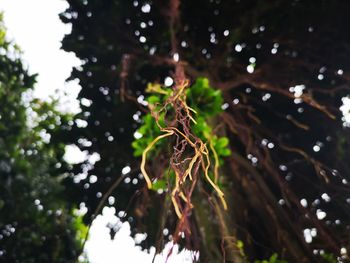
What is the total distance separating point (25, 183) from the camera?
536 cm

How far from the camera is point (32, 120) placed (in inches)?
215

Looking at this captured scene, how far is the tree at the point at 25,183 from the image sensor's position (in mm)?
4984

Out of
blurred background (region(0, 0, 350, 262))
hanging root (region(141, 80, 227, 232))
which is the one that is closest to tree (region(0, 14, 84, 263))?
blurred background (region(0, 0, 350, 262))

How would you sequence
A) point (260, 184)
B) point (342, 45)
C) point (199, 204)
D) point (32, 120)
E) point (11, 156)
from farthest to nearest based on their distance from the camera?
point (32, 120) → point (11, 156) → point (342, 45) → point (260, 184) → point (199, 204)

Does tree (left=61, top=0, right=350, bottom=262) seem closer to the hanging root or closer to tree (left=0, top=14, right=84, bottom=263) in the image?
tree (left=0, top=14, right=84, bottom=263)

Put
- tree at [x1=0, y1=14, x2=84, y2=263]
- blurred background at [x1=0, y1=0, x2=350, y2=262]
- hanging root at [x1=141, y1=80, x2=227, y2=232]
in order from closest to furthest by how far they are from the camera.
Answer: hanging root at [x1=141, y1=80, x2=227, y2=232], blurred background at [x1=0, y1=0, x2=350, y2=262], tree at [x1=0, y1=14, x2=84, y2=263]

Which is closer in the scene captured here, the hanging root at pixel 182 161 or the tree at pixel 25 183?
the hanging root at pixel 182 161

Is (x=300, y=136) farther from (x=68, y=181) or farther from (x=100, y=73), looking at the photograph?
(x=68, y=181)

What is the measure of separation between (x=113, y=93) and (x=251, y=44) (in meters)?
1.40

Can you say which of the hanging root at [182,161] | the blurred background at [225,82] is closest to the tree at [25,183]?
the blurred background at [225,82]

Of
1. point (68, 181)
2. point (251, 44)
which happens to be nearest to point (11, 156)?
point (68, 181)

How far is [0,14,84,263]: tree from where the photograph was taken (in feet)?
16.4

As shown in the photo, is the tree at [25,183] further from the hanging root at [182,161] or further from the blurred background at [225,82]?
the hanging root at [182,161]

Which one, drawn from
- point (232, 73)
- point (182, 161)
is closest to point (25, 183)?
point (232, 73)
